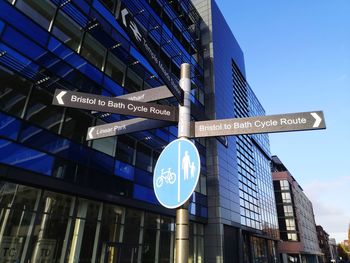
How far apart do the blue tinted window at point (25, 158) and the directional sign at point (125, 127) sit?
4661 mm

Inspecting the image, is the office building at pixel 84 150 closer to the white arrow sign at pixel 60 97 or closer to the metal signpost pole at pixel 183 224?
the metal signpost pole at pixel 183 224

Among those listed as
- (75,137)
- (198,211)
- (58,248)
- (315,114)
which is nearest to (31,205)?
(58,248)

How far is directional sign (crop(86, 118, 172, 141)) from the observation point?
14.9ft

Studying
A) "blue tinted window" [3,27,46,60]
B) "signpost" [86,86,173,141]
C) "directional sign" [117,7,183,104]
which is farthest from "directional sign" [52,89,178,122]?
"blue tinted window" [3,27,46,60]

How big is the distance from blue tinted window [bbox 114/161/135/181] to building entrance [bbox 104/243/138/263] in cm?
313

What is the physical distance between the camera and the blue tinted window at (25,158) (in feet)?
27.5

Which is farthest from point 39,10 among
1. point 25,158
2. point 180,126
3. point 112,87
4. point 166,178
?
point 166,178

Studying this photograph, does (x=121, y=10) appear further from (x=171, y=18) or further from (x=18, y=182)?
(x=171, y=18)

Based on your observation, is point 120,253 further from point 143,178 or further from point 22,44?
point 22,44

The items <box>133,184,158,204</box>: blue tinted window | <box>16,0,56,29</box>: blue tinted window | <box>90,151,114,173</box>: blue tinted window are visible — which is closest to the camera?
<box>16,0,56,29</box>: blue tinted window

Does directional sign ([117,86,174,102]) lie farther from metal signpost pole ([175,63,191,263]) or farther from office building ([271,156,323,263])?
office building ([271,156,323,263])

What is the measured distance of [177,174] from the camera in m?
3.45

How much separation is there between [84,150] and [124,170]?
2.75 m

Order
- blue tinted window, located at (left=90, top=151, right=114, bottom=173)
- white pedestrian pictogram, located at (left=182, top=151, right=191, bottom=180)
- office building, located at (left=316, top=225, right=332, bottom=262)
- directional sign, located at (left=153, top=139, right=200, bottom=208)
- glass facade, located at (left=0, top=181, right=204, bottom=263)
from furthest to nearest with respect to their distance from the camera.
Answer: office building, located at (left=316, top=225, right=332, bottom=262) < blue tinted window, located at (left=90, top=151, right=114, bottom=173) < glass facade, located at (left=0, top=181, right=204, bottom=263) < white pedestrian pictogram, located at (left=182, top=151, right=191, bottom=180) < directional sign, located at (left=153, top=139, right=200, bottom=208)
